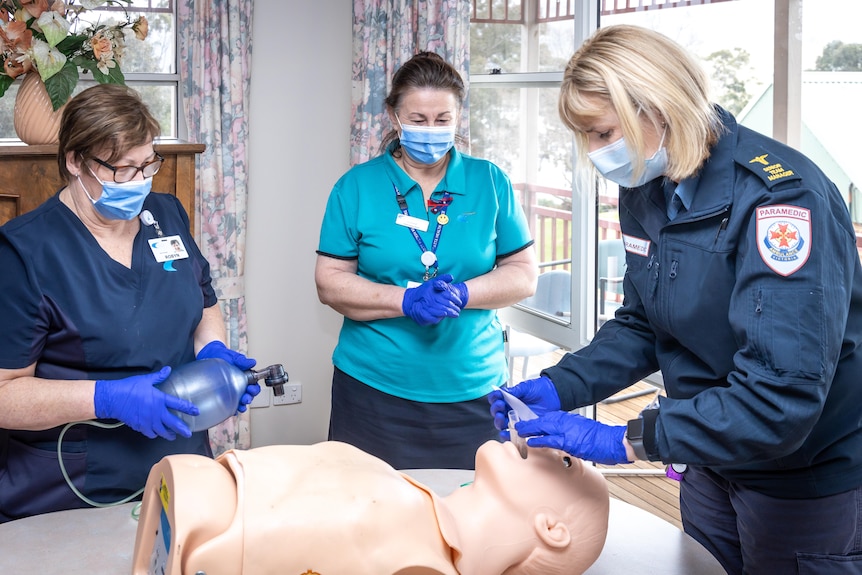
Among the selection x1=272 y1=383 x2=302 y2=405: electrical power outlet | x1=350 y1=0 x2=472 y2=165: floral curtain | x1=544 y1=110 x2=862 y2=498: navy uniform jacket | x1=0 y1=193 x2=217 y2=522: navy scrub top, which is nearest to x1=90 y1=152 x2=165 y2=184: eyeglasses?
x1=0 y1=193 x2=217 y2=522: navy scrub top

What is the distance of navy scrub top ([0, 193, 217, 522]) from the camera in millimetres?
1670

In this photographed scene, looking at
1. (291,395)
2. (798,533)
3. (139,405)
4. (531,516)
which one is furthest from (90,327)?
(291,395)

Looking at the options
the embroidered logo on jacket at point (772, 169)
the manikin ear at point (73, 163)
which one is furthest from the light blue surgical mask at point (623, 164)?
the manikin ear at point (73, 163)

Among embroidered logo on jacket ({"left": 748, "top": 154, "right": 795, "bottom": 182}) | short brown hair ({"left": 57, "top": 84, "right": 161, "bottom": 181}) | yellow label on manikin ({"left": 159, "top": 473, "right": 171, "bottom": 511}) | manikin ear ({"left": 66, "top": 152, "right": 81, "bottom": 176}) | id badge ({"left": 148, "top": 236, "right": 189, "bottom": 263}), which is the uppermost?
short brown hair ({"left": 57, "top": 84, "right": 161, "bottom": 181})

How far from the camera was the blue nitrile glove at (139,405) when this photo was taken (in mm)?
1627

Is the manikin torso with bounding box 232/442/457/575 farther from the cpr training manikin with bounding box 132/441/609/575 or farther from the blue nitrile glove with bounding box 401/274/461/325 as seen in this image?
the blue nitrile glove with bounding box 401/274/461/325

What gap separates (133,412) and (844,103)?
2.38 m

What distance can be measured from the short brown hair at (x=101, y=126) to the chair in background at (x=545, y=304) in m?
2.18

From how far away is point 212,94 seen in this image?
11.5ft

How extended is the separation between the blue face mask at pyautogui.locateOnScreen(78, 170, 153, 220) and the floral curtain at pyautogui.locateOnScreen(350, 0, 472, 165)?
5.58ft

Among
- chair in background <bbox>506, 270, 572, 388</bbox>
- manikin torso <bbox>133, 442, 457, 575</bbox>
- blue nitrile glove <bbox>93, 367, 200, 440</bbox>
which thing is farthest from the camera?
chair in background <bbox>506, 270, 572, 388</bbox>

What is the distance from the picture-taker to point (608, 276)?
3516 millimetres

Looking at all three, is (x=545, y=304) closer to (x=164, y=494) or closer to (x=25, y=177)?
(x=25, y=177)

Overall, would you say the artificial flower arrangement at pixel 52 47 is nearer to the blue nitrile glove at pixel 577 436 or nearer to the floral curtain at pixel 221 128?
the floral curtain at pixel 221 128
